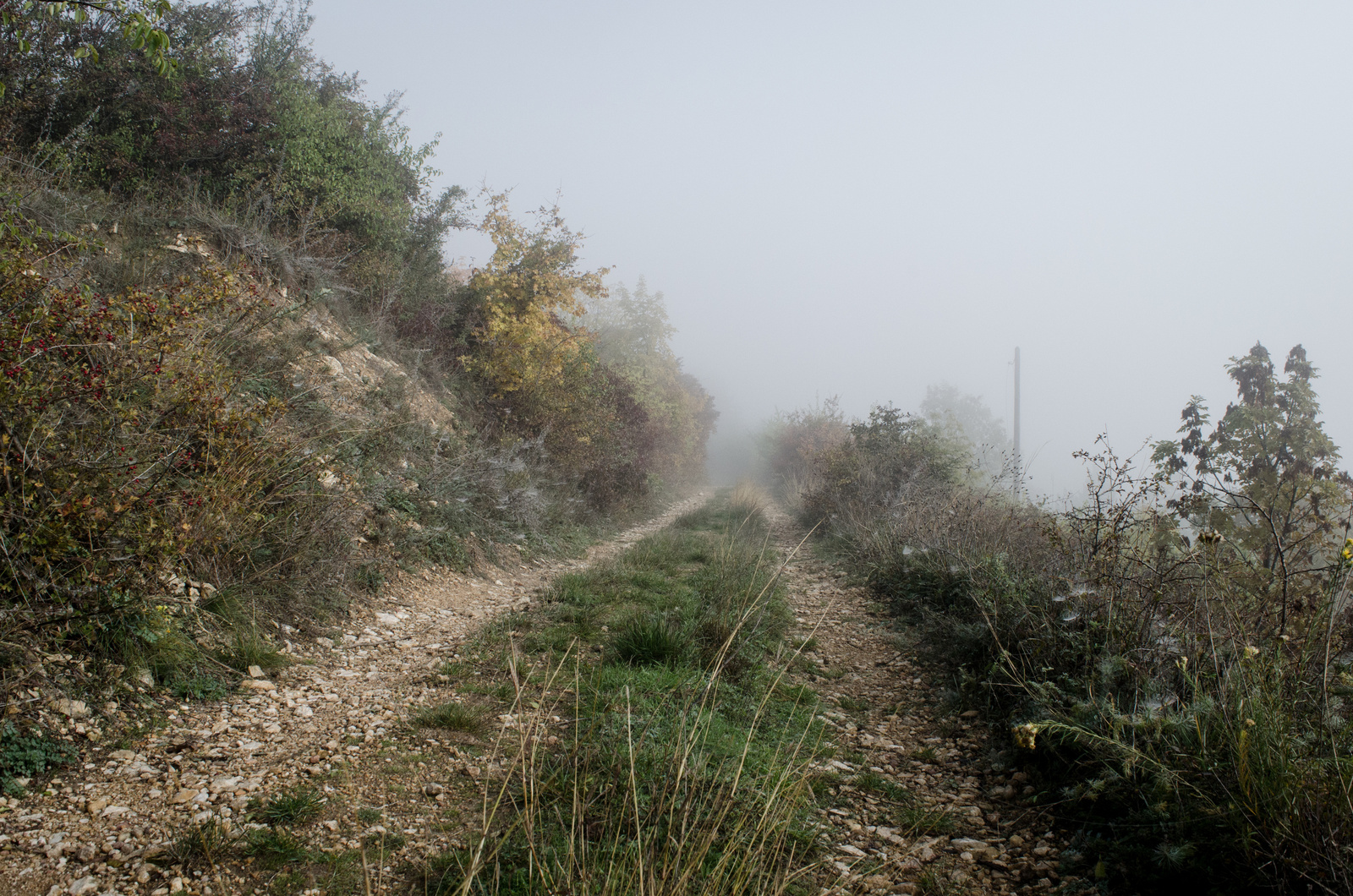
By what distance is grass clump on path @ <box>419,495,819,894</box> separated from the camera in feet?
5.82

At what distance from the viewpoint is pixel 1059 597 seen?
153 inches

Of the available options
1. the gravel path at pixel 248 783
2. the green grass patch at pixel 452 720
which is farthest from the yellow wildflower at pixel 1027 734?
the green grass patch at pixel 452 720

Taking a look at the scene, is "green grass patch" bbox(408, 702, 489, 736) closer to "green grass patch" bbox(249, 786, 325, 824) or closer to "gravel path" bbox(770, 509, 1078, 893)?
"green grass patch" bbox(249, 786, 325, 824)

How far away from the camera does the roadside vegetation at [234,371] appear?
10.1 ft

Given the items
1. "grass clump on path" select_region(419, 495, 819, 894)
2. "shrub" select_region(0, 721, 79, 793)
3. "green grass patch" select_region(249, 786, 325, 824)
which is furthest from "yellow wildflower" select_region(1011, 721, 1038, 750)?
"shrub" select_region(0, 721, 79, 793)

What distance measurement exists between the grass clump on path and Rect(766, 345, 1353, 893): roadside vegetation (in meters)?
1.35

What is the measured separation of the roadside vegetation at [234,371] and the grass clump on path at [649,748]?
195 centimetres

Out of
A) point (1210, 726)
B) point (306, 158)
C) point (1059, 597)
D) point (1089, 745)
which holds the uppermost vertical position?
point (306, 158)

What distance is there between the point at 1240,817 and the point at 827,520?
10.4 metres

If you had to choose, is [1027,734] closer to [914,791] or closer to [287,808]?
[914,791]

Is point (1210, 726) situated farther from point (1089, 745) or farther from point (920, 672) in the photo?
point (920, 672)

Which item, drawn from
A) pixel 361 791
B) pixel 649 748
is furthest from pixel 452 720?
pixel 649 748

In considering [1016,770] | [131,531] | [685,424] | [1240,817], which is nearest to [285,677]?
[131,531]

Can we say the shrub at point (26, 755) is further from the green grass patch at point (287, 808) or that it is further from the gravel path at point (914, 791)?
the gravel path at point (914, 791)
